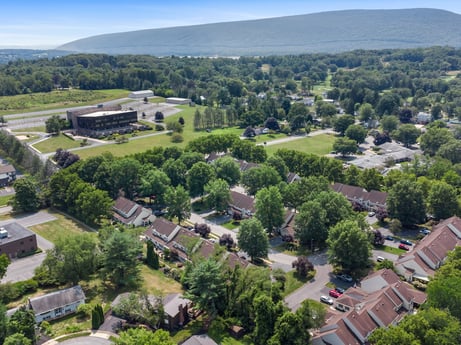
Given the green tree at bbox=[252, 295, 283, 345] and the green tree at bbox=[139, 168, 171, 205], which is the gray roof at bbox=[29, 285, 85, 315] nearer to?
the green tree at bbox=[252, 295, 283, 345]

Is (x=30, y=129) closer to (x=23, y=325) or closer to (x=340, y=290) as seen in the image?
(x=23, y=325)

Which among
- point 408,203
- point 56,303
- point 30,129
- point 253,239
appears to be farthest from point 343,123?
point 56,303

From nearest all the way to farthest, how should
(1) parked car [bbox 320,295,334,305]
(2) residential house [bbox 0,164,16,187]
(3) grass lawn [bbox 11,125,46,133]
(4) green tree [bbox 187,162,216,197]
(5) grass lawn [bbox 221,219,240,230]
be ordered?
(1) parked car [bbox 320,295,334,305] → (5) grass lawn [bbox 221,219,240,230] → (4) green tree [bbox 187,162,216,197] → (2) residential house [bbox 0,164,16,187] → (3) grass lawn [bbox 11,125,46,133]

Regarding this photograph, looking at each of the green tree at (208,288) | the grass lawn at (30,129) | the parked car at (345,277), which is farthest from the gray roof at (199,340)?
the grass lawn at (30,129)

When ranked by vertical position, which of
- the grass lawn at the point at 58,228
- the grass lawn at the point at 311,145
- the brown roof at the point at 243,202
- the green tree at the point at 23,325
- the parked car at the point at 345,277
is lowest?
the grass lawn at the point at 311,145

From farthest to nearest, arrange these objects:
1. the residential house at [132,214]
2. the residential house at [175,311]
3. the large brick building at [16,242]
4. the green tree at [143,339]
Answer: the residential house at [132,214]
the large brick building at [16,242]
the residential house at [175,311]
the green tree at [143,339]

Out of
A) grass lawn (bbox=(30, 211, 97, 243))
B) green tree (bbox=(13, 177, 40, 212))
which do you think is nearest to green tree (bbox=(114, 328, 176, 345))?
grass lawn (bbox=(30, 211, 97, 243))

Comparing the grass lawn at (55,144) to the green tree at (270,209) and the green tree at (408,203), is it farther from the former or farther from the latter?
the green tree at (408,203)
